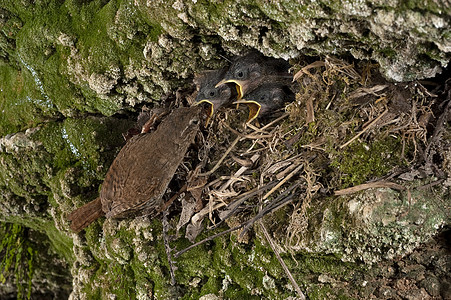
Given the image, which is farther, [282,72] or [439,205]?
[282,72]

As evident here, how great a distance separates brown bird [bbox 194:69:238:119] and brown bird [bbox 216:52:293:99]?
4 centimetres

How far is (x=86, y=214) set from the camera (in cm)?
266

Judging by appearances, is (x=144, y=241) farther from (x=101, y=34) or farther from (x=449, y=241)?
(x=449, y=241)

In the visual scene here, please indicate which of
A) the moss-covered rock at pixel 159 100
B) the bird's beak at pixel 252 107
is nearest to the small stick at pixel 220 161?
the bird's beak at pixel 252 107

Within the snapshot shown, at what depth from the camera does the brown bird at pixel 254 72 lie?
233cm

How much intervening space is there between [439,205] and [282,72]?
→ 3.40 ft

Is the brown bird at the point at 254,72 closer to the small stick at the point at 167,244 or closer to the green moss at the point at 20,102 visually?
the small stick at the point at 167,244

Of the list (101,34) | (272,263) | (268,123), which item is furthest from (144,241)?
(101,34)

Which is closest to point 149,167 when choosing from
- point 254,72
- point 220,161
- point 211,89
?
point 220,161

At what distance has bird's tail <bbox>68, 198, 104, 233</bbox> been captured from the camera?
8.73ft

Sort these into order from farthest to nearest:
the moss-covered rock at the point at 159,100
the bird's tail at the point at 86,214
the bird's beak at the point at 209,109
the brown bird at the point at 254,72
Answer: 1. the bird's tail at the point at 86,214
2. the bird's beak at the point at 209,109
3. the brown bird at the point at 254,72
4. the moss-covered rock at the point at 159,100

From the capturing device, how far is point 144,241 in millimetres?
2545

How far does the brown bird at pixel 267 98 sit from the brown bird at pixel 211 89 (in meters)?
0.13

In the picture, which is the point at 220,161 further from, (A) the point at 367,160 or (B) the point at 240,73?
(A) the point at 367,160
